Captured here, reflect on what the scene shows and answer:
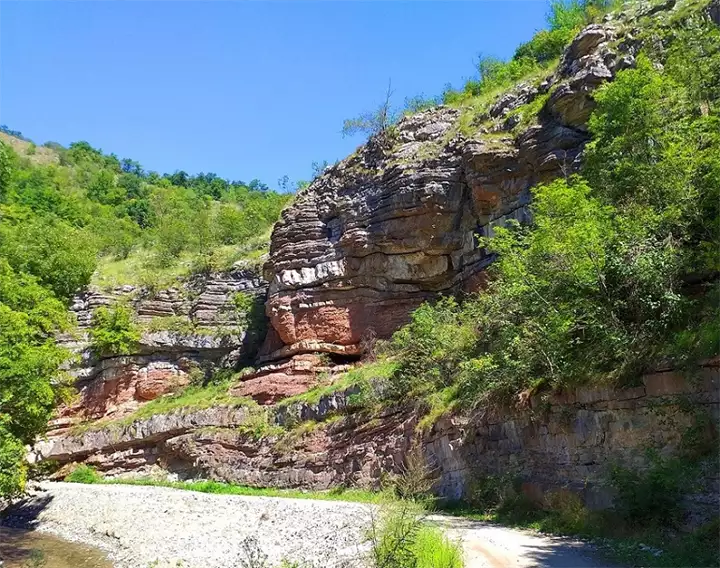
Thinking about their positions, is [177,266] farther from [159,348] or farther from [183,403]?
[183,403]

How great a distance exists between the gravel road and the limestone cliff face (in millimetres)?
10493

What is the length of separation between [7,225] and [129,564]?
1250 inches

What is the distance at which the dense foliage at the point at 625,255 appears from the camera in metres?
10.5

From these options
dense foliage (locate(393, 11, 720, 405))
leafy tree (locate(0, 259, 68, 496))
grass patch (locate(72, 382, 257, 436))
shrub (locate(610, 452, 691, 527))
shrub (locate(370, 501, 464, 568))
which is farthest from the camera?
grass patch (locate(72, 382, 257, 436))

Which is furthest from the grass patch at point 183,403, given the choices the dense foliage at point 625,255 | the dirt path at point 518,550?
the dirt path at point 518,550

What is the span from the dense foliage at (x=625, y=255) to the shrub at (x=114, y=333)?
2111 centimetres

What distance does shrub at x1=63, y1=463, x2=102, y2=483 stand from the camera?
89.6 ft

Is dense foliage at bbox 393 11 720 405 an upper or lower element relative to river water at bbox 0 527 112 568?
upper

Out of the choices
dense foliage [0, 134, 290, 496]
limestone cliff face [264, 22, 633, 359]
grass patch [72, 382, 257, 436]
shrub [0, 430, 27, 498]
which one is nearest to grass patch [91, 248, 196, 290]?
dense foliage [0, 134, 290, 496]

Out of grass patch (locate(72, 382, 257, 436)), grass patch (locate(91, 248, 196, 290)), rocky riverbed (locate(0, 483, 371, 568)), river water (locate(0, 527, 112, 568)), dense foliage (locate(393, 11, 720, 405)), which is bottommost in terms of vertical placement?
river water (locate(0, 527, 112, 568))

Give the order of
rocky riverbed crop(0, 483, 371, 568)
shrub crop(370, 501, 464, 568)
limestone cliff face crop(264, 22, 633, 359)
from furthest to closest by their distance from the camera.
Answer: limestone cliff face crop(264, 22, 633, 359) < rocky riverbed crop(0, 483, 371, 568) < shrub crop(370, 501, 464, 568)

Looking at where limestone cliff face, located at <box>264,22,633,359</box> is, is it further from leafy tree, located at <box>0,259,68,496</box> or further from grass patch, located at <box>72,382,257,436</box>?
leafy tree, located at <box>0,259,68,496</box>

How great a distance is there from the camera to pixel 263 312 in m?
33.2

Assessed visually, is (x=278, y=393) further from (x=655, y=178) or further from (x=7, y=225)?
(x=7, y=225)
